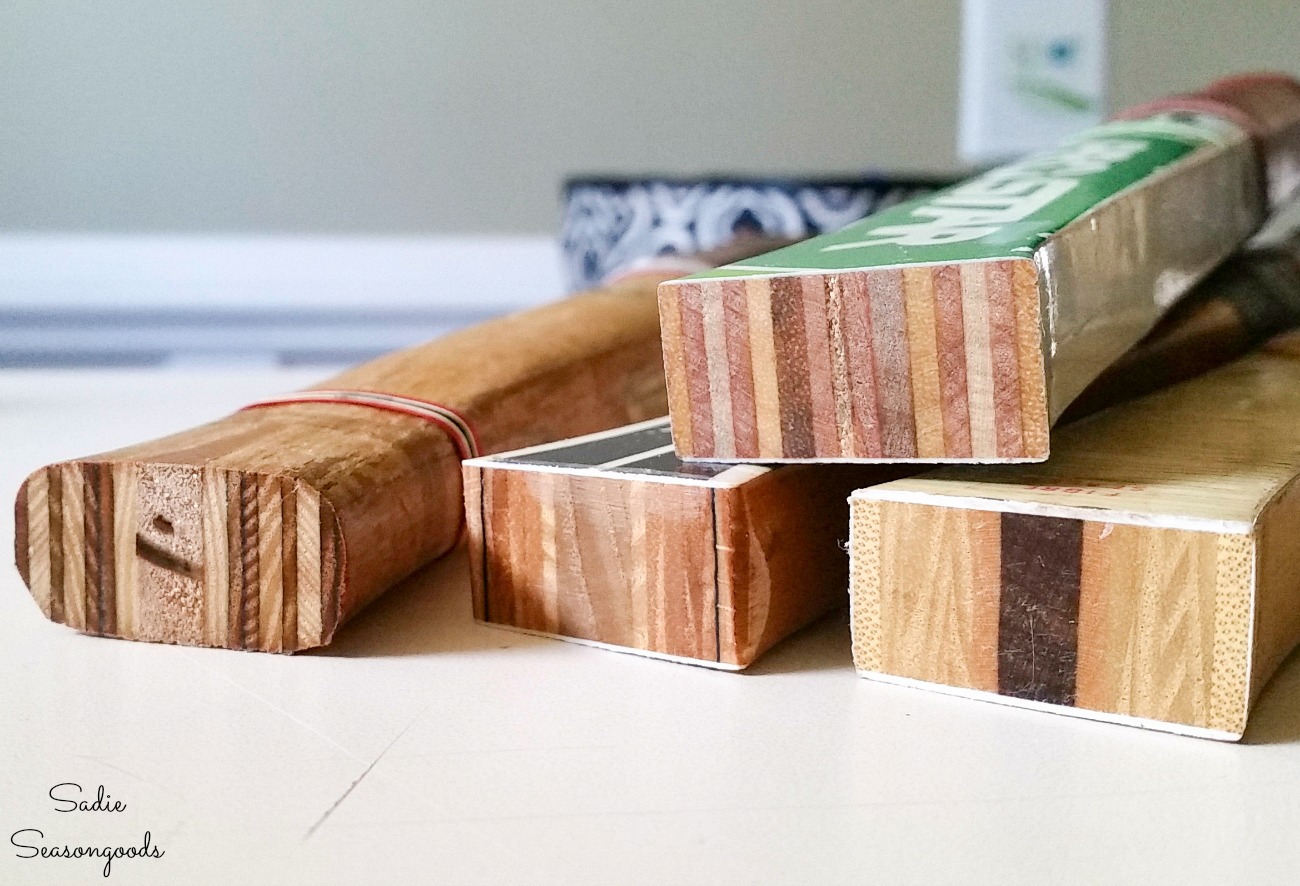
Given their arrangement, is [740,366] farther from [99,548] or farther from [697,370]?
[99,548]

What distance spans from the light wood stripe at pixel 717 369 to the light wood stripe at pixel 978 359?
6cm

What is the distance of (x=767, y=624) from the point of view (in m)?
0.33

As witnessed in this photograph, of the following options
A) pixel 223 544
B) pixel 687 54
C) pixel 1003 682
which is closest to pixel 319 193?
pixel 687 54

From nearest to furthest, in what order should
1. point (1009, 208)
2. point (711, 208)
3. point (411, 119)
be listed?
point (1009, 208)
point (711, 208)
point (411, 119)

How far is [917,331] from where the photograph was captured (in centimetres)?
30

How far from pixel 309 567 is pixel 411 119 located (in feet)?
2.26

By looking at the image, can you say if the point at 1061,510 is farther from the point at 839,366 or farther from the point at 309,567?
the point at 309,567

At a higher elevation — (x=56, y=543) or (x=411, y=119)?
(x=411, y=119)

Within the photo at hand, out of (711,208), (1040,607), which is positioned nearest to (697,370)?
(1040,607)

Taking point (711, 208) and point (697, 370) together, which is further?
point (711, 208)

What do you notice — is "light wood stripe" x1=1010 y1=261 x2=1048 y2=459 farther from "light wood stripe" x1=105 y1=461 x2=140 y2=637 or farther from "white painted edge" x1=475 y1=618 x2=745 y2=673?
"light wood stripe" x1=105 y1=461 x2=140 y2=637

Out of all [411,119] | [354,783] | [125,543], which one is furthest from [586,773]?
[411,119]

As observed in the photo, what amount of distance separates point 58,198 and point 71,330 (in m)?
0.11

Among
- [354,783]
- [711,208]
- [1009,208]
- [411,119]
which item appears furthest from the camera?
[411,119]
